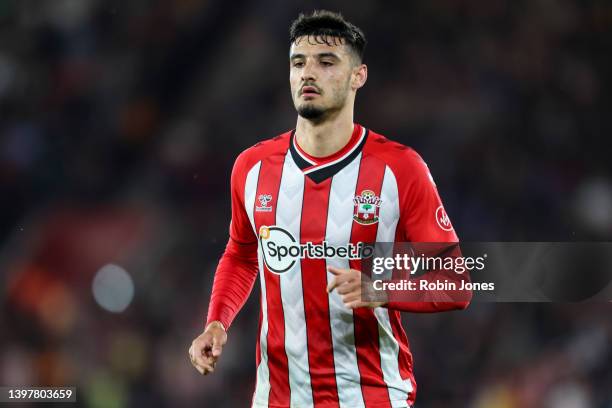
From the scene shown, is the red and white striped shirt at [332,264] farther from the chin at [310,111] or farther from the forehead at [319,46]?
the forehead at [319,46]

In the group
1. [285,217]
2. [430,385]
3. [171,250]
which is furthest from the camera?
[171,250]

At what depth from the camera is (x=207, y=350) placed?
2.89 metres

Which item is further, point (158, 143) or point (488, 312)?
point (158, 143)

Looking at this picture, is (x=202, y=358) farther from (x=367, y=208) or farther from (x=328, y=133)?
(x=328, y=133)

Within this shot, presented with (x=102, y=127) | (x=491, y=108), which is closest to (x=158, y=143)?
(x=102, y=127)

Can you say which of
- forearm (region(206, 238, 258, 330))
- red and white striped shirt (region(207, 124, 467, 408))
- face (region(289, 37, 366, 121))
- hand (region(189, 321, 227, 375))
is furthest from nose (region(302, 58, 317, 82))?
hand (region(189, 321, 227, 375))

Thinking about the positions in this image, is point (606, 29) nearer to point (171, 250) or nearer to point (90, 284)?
point (171, 250)

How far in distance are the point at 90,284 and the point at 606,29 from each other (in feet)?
14.9

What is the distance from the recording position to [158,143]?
21.9ft

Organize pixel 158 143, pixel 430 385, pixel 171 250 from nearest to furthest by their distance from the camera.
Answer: pixel 430 385 < pixel 171 250 < pixel 158 143

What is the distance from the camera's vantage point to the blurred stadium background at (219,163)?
586 cm

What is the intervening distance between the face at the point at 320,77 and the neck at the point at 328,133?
3 centimetres

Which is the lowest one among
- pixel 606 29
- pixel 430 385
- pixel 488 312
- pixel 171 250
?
pixel 430 385

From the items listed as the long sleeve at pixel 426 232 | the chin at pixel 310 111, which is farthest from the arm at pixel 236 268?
the long sleeve at pixel 426 232
